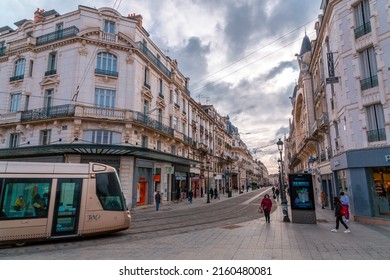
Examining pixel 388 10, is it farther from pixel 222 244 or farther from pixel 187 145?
pixel 187 145

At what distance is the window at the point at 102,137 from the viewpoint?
2066cm

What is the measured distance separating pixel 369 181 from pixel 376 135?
2540 mm

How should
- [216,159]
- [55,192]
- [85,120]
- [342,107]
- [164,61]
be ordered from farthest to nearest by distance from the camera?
[216,159]
[164,61]
[85,120]
[342,107]
[55,192]

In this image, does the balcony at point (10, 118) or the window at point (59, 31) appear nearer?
the balcony at point (10, 118)

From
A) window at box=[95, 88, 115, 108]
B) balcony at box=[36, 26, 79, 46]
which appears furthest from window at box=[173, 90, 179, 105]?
balcony at box=[36, 26, 79, 46]

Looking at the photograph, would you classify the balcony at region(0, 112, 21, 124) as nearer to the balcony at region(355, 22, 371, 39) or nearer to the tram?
the tram

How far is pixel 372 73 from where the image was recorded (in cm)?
1384

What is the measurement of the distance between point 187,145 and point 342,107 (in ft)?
71.9

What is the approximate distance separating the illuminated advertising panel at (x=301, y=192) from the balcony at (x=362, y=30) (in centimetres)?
884

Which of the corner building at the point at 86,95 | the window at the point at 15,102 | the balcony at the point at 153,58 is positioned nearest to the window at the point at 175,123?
the corner building at the point at 86,95

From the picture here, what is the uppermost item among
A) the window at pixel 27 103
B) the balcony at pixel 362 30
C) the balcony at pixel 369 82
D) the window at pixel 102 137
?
the balcony at pixel 362 30

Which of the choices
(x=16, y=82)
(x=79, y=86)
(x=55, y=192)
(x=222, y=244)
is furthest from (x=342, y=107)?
(x=16, y=82)

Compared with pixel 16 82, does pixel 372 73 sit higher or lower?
lower

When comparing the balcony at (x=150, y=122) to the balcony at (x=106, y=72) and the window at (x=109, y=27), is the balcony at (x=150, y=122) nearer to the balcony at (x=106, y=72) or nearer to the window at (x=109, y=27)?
the balcony at (x=106, y=72)
